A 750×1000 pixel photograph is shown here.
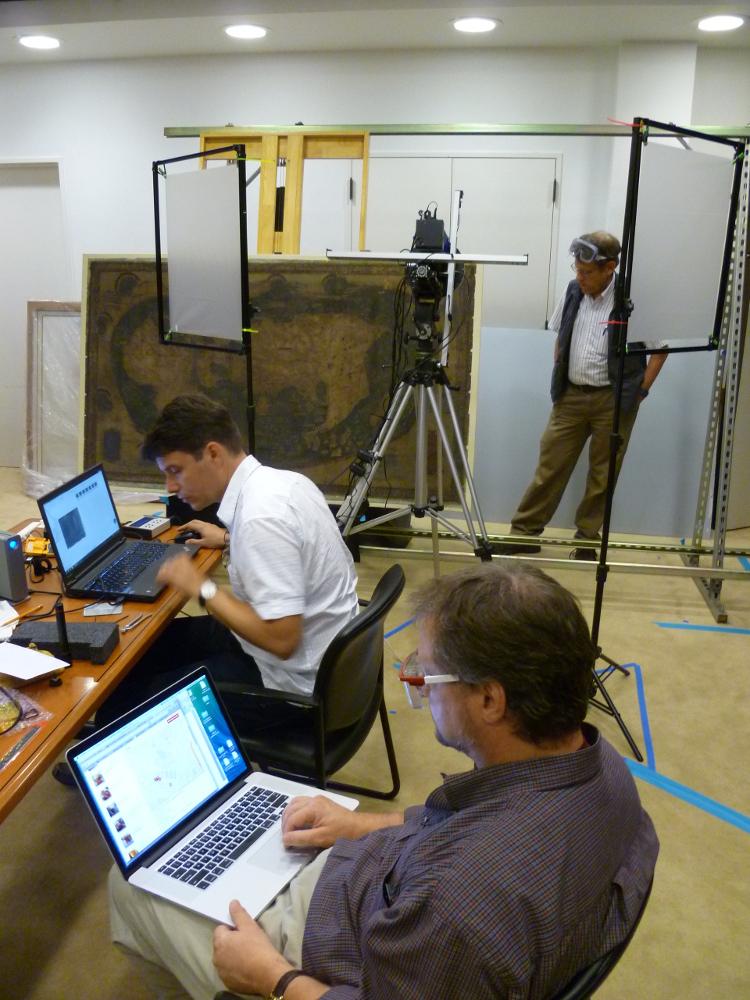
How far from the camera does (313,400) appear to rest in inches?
148

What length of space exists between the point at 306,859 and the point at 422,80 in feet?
13.6

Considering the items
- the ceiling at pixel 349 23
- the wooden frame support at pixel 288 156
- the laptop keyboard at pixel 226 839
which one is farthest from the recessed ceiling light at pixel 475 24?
the laptop keyboard at pixel 226 839

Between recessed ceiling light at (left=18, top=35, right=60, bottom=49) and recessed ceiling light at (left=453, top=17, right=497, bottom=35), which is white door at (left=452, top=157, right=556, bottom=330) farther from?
recessed ceiling light at (left=18, top=35, right=60, bottom=49)

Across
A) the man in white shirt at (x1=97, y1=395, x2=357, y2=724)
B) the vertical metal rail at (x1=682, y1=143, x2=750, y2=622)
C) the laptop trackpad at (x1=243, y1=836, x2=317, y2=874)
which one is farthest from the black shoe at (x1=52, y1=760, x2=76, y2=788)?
the vertical metal rail at (x1=682, y1=143, x2=750, y2=622)

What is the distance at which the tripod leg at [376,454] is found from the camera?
3.04m

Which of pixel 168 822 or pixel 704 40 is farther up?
pixel 704 40

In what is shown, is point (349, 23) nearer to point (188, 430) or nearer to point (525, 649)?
point (188, 430)

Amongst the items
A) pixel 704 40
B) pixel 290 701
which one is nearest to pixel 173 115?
pixel 704 40

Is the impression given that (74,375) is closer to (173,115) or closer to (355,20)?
(173,115)

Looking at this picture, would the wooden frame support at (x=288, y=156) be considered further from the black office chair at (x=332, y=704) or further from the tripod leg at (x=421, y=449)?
the black office chair at (x=332, y=704)

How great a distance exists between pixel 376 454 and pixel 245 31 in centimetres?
246

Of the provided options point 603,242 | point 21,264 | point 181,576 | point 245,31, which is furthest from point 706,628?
point 21,264

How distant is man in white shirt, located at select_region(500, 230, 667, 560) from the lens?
11.7 ft

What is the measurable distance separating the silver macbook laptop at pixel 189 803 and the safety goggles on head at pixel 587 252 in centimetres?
274
